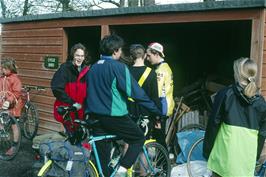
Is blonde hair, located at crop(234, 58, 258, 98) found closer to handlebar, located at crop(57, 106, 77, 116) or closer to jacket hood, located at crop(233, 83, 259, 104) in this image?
jacket hood, located at crop(233, 83, 259, 104)

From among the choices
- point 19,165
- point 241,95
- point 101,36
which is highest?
point 101,36

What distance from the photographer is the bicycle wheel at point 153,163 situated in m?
5.34

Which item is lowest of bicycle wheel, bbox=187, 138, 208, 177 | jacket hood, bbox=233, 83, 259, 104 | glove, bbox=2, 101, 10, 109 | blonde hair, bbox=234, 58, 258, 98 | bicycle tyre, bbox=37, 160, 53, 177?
bicycle wheel, bbox=187, 138, 208, 177

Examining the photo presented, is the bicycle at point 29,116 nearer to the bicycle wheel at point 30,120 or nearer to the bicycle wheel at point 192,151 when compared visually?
the bicycle wheel at point 30,120

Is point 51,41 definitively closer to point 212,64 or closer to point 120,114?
point 212,64

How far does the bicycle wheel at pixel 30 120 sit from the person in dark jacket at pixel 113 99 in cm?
476

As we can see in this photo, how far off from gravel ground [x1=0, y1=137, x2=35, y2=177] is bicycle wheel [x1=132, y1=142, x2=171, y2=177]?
2.21 m

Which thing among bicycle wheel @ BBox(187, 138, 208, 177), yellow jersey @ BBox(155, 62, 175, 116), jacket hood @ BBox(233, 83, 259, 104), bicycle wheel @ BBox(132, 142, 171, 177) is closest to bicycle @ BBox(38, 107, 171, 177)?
bicycle wheel @ BBox(132, 142, 171, 177)

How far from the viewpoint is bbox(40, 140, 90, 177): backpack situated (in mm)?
4309

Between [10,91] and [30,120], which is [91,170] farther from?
[30,120]

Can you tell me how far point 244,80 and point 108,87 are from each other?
1.47m

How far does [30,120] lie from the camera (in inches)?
375

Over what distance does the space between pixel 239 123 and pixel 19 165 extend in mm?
4424

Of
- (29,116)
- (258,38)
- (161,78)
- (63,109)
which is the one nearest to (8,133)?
(29,116)
